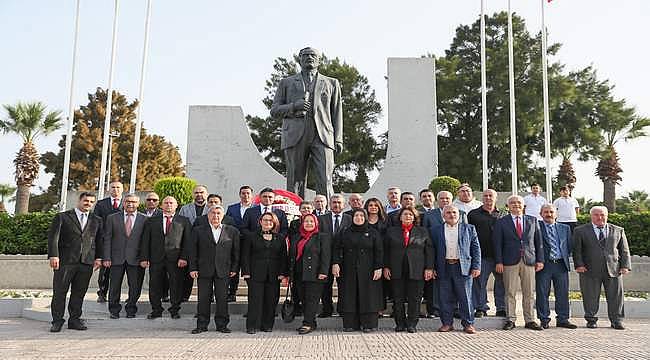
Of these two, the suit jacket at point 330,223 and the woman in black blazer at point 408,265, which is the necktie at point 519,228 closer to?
the woman in black blazer at point 408,265

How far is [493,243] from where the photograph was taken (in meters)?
6.44

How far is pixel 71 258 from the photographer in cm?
604

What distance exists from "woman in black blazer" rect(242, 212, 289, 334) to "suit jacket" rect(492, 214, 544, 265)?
8.10ft

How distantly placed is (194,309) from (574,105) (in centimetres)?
2349

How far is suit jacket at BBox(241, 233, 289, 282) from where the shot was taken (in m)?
6.01

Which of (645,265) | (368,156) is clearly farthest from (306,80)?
(368,156)

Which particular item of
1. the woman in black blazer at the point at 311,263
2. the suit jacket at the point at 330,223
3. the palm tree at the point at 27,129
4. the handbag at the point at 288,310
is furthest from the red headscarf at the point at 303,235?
the palm tree at the point at 27,129

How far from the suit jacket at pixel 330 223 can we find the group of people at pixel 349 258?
0.05 feet

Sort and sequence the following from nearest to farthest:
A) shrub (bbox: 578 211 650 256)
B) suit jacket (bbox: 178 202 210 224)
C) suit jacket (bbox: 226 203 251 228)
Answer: suit jacket (bbox: 226 203 251 228), suit jacket (bbox: 178 202 210 224), shrub (bbox: 578 211 650 256)

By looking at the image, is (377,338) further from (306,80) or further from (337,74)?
(337,74)

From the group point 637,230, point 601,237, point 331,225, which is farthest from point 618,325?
point 637,230

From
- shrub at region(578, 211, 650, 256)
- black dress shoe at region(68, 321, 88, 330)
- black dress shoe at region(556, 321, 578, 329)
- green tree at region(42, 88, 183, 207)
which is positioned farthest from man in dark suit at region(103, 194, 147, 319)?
green tree at region(42, 88, 183, 207)

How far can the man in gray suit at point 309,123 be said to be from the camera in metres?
7.80

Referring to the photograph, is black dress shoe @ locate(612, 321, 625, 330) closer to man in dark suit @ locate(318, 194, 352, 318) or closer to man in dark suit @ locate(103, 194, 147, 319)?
man in dark suit @ locate(318, 194, 352, 318)
